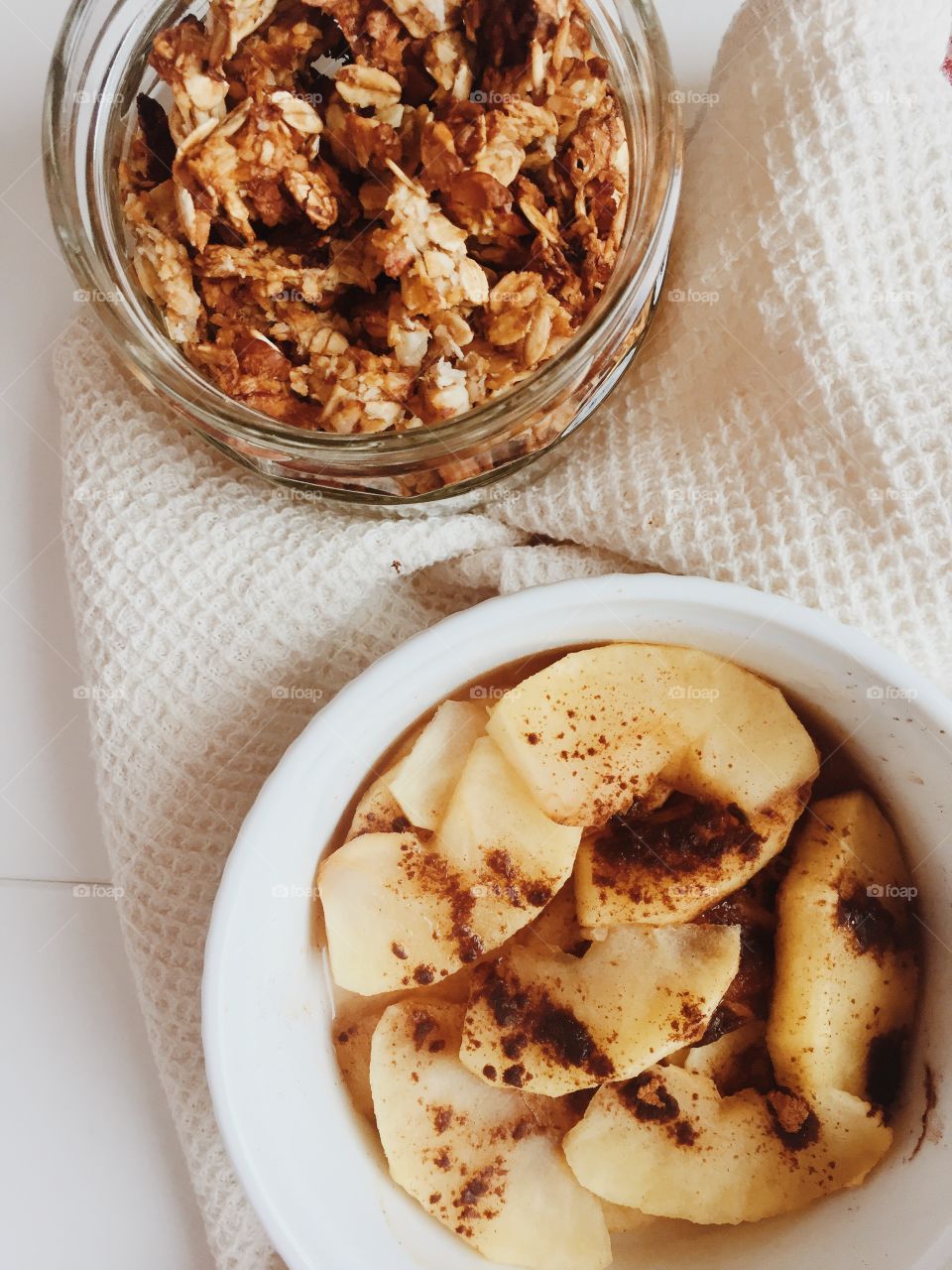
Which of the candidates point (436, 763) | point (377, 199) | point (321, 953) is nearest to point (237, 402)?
point (377, 199)

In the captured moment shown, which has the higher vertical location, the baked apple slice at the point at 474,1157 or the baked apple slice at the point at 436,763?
the baked apple slice at the point at 436,763

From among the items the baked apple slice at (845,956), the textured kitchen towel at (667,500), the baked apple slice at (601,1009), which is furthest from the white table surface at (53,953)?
the baked apple slice at (845,956)

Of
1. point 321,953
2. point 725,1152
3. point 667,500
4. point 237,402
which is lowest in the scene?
point 725,1152

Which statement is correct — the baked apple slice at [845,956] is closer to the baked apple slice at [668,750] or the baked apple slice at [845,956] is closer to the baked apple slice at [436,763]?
the baked apple slice at [668,750]

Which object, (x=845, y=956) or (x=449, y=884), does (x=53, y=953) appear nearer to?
(x=449, y=884)

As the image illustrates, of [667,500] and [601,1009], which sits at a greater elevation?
[667,500]

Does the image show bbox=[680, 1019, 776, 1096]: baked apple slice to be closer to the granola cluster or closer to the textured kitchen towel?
the textured kitchen towel
